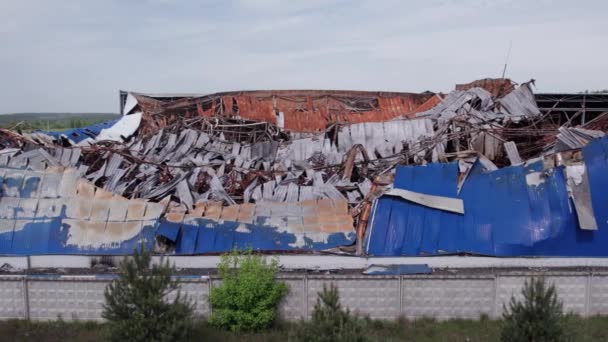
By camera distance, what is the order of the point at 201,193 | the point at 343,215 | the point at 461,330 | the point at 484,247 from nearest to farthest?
the point at 461,330 → the point at 484,247 → the point at 343,215 → the point at 201,193

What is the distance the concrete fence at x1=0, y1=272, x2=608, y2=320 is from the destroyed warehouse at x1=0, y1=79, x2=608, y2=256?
6.49 feet

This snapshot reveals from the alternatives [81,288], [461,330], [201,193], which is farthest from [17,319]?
[461,330]

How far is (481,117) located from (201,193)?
1007 cm

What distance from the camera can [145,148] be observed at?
1830 cm

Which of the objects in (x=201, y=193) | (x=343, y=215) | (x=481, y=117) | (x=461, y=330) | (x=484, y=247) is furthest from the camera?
(x=481, y=117)

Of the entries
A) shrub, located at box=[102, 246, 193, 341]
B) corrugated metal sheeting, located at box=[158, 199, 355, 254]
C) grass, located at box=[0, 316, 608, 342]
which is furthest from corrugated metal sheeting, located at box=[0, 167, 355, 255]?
shrub, located at box=[102, 246, 193, 341]

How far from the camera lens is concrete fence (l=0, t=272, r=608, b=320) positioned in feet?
31.5

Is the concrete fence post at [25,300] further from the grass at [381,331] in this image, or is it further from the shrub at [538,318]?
the shrub at [538,318]

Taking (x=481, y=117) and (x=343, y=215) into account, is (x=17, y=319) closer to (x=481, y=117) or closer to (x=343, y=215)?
(x=343, y=215)

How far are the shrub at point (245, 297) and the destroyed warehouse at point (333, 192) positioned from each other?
2621mm

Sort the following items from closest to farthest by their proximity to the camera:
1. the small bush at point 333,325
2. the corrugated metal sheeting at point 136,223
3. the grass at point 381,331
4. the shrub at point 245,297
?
the small bush at point 333,325 < the grass at point 381,331 < the shrub at point 245,297 < the corrugated metal sheeting at point 136,223

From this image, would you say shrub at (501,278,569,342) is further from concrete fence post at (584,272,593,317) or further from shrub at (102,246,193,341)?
shrub at (102,246,193,341)

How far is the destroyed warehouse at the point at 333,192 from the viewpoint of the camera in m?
11.8

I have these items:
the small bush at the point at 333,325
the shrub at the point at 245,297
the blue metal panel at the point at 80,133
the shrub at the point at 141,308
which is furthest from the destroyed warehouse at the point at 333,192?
the small bush at the point at 333,325
